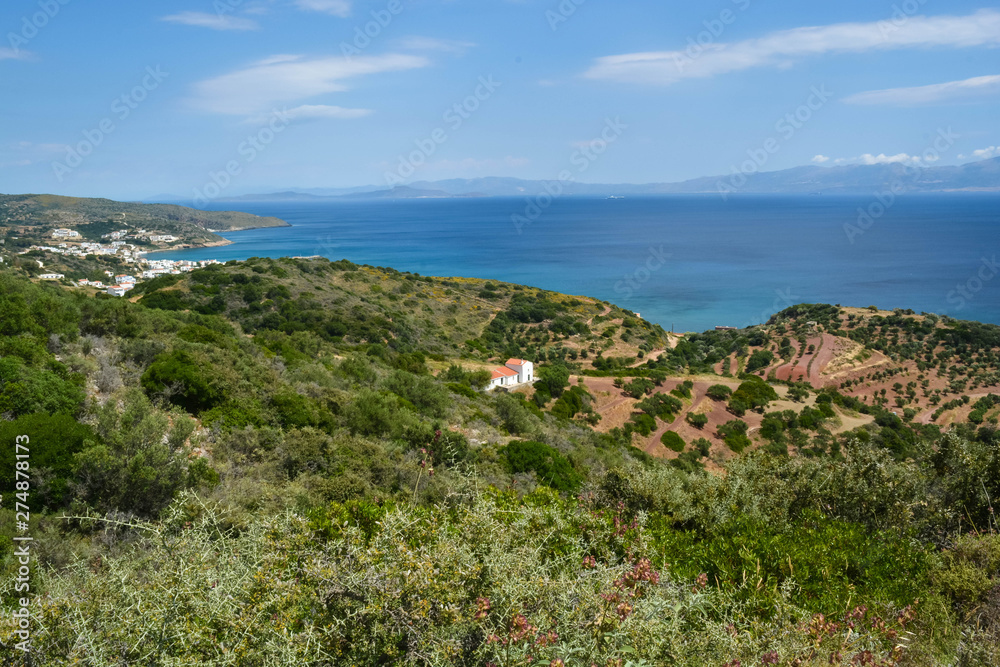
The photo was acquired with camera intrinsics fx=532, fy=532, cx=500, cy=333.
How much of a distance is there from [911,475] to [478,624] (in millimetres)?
9311

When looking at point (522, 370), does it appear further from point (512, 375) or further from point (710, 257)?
point (710, 257)

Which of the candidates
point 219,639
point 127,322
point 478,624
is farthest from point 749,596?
point 127,322

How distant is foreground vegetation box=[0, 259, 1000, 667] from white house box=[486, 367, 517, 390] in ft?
20.2

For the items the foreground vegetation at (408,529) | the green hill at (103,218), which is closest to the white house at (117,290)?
the foreground vegetation at (408,529)

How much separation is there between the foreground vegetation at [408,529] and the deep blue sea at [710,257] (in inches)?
2218

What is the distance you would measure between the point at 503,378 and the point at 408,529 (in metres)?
23.6

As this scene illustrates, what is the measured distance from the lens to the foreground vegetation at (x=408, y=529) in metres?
3.27

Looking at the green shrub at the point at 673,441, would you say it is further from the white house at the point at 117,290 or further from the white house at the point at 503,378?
the white house at the point at 117,290

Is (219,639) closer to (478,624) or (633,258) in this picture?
(478,624)

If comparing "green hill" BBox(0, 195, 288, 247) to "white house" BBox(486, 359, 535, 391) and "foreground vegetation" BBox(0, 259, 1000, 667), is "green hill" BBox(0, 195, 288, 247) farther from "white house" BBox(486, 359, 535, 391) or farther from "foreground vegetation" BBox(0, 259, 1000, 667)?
"foreground vegetation" BBox(0, 259, 1000, 667)

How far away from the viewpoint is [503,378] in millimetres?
28031

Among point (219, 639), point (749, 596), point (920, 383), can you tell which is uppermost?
point (219, 639)

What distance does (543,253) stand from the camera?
115188mm

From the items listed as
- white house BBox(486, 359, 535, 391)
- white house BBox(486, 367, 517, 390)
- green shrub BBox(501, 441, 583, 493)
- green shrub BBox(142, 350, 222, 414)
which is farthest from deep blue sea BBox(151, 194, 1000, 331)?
green shrub BBox(142, 350, 222, 414)
